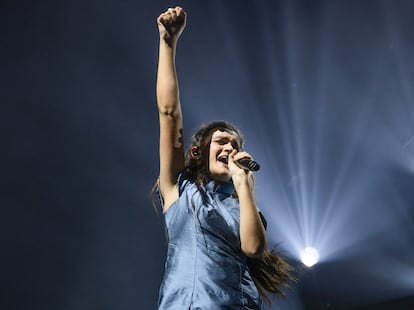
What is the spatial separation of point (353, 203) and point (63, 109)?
3.80 m

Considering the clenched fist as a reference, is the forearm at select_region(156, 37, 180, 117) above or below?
below

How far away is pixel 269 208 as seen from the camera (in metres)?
4.72

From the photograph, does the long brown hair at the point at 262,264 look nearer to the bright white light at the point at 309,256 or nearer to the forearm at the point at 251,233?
the forearm at the point at 251,233

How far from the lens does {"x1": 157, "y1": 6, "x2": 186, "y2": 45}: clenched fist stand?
3.86 ft

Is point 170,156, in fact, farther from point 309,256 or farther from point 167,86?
point 309,256

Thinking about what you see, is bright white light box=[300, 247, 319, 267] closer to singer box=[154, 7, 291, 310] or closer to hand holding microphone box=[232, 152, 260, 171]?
singer box=[154, 7, 291, 310]

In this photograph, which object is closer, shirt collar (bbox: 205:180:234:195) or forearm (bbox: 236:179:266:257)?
forearm (bbox: 236:179:266:257)

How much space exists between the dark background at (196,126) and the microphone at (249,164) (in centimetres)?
163

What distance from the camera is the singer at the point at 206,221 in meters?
0.80

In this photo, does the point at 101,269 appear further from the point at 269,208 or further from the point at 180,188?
the point at 269,208

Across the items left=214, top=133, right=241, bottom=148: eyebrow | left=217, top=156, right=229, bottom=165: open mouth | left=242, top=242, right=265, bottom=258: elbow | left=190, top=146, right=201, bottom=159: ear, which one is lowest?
left=242, top=242, right=265, bottom=258: elbow

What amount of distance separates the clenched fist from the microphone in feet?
1.46

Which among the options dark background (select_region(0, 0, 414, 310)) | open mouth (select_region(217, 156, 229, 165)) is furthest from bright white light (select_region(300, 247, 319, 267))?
open mouth (select_region(217, 156, 229, 165))

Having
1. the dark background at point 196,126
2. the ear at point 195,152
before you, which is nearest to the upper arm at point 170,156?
the ear at point 195,152
